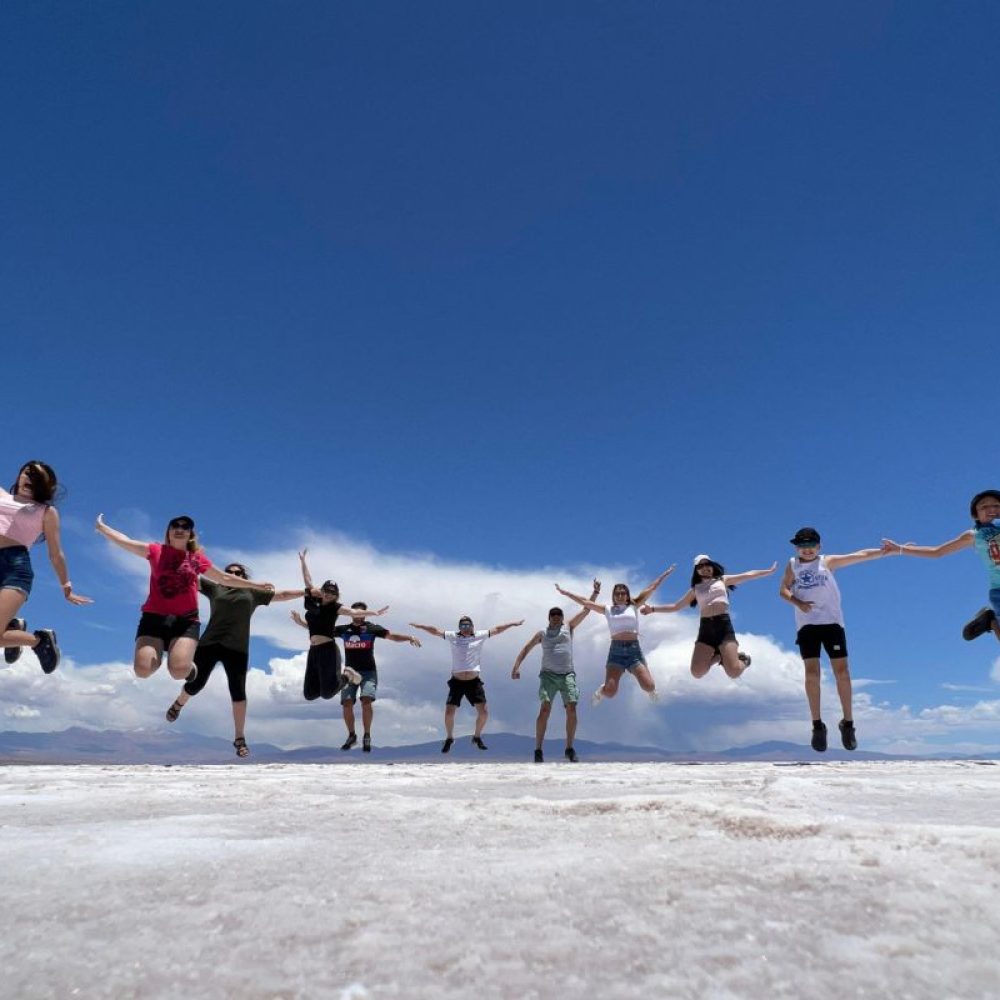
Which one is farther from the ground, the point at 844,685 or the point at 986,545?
the point at 986,545

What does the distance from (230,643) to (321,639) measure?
2.01 metres

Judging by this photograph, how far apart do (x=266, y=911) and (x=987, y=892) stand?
4.98 ft

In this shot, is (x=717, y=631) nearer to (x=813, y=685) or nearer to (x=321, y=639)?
(x=813, y=685)

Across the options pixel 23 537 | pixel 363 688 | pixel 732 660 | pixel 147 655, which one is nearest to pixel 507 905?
pixel 23 537

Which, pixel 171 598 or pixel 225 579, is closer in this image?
pixel 171 598

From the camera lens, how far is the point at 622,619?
34.7ft

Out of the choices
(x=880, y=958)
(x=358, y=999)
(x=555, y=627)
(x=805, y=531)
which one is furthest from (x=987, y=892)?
(x=555, y=627)

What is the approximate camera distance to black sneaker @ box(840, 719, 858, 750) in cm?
769

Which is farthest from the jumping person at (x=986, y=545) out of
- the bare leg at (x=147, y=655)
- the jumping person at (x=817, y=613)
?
the bare leg at (x=147, y=655)

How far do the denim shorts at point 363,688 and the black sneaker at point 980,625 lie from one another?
837 cm

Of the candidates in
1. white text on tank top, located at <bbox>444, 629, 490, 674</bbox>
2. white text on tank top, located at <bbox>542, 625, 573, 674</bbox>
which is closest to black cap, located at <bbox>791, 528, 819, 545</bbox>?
white text on tank top, located at <bbox>542, 625, 573, 674</bbox>

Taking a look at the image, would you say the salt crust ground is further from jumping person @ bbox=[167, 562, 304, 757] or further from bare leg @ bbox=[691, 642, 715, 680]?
bare leg @ bbox=[691, 642, 715, 680]

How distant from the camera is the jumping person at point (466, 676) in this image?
12.6 metres

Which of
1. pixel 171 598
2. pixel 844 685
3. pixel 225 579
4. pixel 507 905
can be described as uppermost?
pixel 225 579
